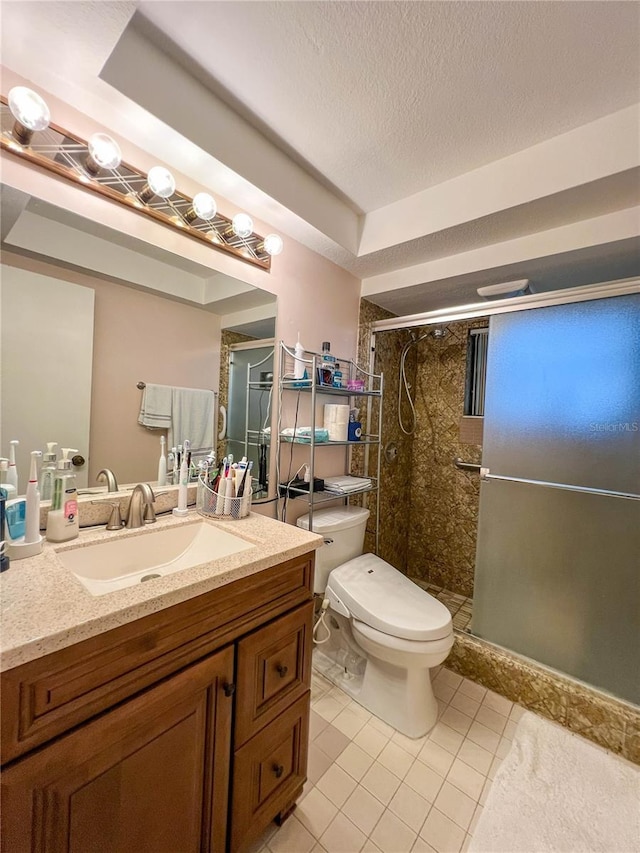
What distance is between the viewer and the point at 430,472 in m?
2.62

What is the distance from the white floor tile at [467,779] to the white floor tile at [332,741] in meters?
0.39

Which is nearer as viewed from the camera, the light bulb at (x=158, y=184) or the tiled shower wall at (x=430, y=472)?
the light bulb at (x=158, y=184)

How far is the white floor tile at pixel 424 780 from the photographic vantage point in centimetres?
118

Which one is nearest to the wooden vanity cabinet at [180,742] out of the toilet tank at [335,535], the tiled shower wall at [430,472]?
the toilet tank at [335,535]

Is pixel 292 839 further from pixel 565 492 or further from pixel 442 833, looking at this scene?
pixel 565 492

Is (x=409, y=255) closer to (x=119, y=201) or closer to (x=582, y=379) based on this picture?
(x=582, y=379)

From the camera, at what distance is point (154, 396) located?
125 cm

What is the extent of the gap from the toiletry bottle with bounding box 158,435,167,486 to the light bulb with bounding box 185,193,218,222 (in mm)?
823

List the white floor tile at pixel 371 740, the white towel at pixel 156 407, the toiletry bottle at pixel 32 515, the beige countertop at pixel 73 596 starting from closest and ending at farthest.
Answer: the beige countertop at pixel 73 596
the toiletry bottle at pixel 32 515
the white towel at pixel 156 407
the white floor tile at pixel 371 740

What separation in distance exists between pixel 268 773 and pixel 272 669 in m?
0.30

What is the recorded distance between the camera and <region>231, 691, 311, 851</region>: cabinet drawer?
2.93 feet

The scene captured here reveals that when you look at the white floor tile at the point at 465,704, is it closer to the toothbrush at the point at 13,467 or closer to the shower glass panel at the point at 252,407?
the shower glass panel at the point at 252,407

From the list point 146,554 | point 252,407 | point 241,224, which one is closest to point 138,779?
point 146,554

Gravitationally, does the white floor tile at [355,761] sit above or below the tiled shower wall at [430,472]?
below
